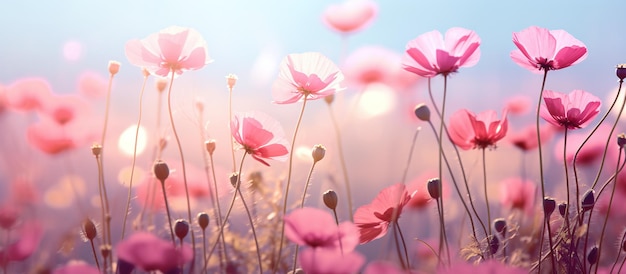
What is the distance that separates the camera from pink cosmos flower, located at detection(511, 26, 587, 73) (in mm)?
802

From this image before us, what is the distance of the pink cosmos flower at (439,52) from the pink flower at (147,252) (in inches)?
15.4

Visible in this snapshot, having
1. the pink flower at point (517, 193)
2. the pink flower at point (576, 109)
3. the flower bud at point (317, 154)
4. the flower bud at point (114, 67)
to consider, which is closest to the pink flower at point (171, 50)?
the flower bud at point (114, 67)

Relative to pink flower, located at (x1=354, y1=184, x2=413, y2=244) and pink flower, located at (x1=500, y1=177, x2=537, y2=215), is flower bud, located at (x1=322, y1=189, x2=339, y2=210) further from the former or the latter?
pink flower, located at (x1=500, y1=177, x2=537, y2=215)

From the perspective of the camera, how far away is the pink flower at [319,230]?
573mm

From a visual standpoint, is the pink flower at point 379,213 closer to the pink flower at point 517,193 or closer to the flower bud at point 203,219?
the flower bud at point 203,219

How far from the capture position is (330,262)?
516 mm

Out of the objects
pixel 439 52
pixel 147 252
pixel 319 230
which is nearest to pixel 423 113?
pixel 439 52

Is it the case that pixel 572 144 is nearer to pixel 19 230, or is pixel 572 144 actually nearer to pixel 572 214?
pixel 572 214

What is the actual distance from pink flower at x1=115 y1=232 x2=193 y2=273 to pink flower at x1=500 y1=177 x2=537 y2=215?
2.99 ft

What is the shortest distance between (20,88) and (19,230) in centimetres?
54

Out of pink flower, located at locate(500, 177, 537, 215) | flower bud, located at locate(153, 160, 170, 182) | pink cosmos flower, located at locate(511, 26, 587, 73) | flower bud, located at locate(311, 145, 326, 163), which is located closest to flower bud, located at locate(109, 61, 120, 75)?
flower bud, located at locate(153, 160, 170, 182)

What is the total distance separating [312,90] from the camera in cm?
83

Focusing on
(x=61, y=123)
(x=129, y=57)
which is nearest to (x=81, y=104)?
(x=61, y=123)

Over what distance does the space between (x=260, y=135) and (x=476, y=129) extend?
315mm
